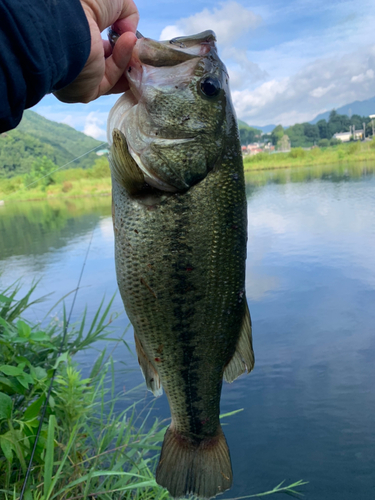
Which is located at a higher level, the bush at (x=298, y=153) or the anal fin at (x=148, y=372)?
the bush at (x=298, y=153)

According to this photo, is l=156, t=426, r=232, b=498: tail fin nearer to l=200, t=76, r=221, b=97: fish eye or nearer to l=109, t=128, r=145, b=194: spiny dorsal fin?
l=109, t=128, r=145, b=194: spiny dorsal fin

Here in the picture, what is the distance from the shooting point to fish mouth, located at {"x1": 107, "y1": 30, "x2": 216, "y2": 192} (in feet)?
3.84

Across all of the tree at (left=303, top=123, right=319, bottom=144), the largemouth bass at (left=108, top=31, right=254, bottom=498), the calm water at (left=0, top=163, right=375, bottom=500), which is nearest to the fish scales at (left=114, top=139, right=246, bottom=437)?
the largemouth bass at (left=108, top=31, right=254, bottom=498)

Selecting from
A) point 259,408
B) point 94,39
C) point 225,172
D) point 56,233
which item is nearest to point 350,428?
point 259,408

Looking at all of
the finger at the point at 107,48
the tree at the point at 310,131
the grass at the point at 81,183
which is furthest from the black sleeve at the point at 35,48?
the tree at the point at 310,131

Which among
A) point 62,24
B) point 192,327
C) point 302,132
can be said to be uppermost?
point 302,132

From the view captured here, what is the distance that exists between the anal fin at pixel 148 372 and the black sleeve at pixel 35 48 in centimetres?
82

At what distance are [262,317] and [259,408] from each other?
5.77 ft

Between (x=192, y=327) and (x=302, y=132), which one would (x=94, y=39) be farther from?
(x=302, y=132)

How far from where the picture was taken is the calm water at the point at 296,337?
345cm

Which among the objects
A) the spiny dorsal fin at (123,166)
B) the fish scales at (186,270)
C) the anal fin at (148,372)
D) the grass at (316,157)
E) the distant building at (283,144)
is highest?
the distant building at (283,144)

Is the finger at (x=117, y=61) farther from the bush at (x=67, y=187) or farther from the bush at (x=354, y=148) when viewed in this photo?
the bush at (x=354, y=148)

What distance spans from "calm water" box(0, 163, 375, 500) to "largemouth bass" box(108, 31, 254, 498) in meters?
1.96

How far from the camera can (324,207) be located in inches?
474
